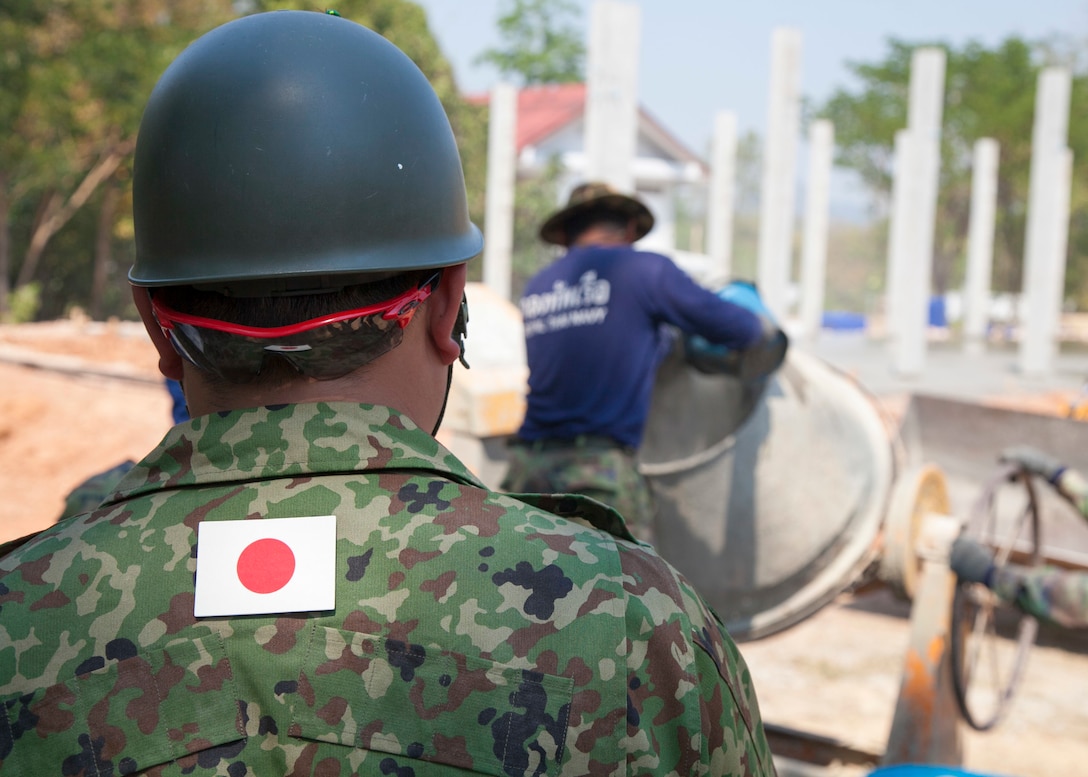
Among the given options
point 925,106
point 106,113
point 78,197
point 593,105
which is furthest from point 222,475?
point 78,197

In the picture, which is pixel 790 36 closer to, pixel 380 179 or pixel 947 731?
pixel 947 731

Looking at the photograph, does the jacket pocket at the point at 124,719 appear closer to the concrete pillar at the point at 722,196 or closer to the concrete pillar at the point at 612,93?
the concrete pillar at the point at 612,93

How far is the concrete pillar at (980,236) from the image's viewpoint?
17.3 meters

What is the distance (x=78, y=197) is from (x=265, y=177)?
18168 millimetres

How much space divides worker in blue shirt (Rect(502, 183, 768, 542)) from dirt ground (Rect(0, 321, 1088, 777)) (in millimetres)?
1261

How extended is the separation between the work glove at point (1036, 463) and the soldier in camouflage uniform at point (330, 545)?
3.12m

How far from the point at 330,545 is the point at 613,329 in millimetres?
2545

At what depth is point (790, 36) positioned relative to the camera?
905 centimetres

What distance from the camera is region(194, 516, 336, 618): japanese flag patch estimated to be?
Answer: 940mm

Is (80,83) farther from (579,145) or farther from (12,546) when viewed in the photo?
(12,546)

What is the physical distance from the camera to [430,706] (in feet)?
3.08

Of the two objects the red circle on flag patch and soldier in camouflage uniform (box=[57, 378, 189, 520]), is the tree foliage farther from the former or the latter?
the red circle on flag patch

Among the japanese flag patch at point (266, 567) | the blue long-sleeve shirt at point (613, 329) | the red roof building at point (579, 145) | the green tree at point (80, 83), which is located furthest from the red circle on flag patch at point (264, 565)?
the red roof building at point (579, 145)

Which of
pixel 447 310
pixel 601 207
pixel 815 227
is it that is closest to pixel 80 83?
pixel 815 227
